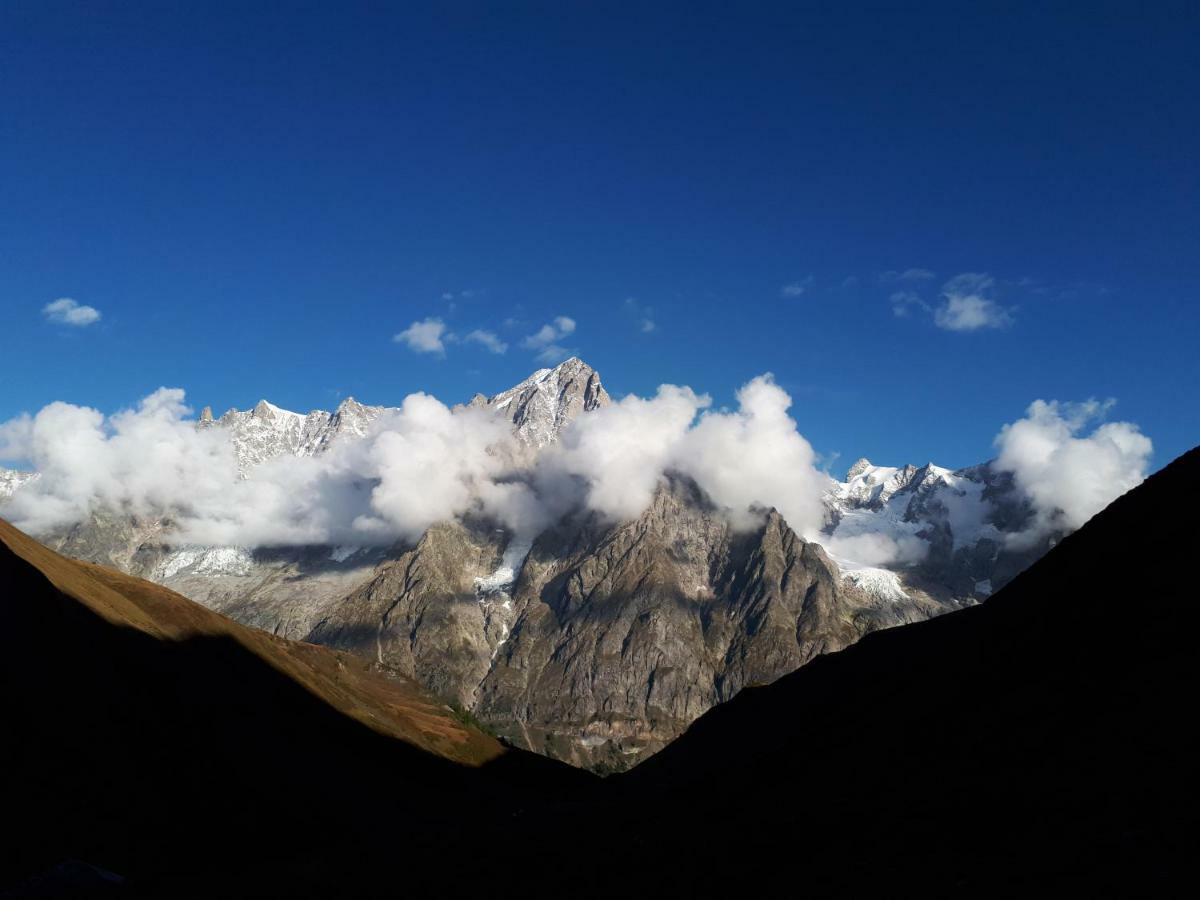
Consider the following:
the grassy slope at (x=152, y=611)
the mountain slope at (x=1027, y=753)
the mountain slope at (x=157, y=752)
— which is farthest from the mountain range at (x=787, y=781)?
the grassy slope at (x=152, y=611)

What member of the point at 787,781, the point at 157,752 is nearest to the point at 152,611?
the point at 157,752

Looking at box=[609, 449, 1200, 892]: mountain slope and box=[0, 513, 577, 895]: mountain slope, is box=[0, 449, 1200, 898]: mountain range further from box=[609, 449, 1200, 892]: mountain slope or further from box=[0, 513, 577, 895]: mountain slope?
box=[0, 513, 577, 895]: mountain slope

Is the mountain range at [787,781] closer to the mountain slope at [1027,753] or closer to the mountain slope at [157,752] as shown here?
the mountain slope at [1027,753]

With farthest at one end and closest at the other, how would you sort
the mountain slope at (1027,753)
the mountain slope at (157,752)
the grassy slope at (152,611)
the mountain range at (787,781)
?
the grassy slope at (152,611) < the mountain slope at (157,752) < the mountain range at (787,781) < the mountain slope at (1027,753)

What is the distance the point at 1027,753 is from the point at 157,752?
3823 inches

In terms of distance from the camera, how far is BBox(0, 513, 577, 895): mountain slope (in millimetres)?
73875

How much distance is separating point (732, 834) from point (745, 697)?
135 metres

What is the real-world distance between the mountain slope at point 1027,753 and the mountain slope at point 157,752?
27.5 metres

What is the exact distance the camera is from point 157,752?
3686 inches

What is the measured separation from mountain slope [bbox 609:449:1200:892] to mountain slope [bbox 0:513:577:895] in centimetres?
2752

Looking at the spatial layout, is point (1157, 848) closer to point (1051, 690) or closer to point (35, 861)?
point (1051, 690)

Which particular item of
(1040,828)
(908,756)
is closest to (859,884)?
(1040,828)

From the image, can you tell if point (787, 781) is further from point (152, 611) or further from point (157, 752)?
point (152, 611)

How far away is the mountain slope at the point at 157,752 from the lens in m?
73.9
